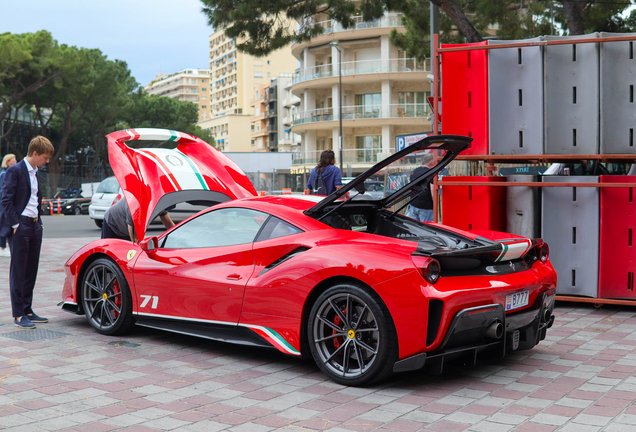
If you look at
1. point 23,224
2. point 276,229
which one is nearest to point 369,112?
point 23,224

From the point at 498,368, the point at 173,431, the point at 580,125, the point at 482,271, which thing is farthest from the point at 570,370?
the point at 580,125

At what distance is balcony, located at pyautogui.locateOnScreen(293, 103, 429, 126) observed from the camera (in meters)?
55.2

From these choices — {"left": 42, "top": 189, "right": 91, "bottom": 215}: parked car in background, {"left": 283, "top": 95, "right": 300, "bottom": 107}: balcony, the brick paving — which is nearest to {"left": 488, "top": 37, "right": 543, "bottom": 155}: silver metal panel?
the brick paving

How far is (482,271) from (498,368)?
2.96 feet

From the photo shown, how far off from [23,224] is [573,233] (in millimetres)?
5616

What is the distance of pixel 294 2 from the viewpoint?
14.7m

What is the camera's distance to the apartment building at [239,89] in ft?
385

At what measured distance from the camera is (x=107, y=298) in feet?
19.5

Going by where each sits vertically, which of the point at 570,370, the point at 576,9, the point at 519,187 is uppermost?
the point at 576,9

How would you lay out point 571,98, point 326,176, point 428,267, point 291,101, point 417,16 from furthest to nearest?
1. point 291,101
2. point 417,16
3. point 326,176
4. point 571,98
5. point 428,267

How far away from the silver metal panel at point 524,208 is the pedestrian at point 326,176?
3.23 metres

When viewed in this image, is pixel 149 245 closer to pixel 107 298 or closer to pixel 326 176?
pixel 107 298

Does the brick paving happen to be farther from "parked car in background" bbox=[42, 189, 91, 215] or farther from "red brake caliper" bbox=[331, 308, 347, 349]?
"parked car in background" bbox=[42, 189, 91, 215]

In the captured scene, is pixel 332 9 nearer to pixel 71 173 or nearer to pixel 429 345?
pixel 429 345
